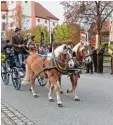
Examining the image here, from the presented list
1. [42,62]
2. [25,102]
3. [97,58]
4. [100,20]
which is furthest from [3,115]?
[100,20]

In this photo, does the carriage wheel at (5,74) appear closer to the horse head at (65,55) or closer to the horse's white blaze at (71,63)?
the horse head at (65,55)

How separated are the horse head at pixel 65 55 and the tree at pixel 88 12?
16.3 meters

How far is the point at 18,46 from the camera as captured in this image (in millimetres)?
12594

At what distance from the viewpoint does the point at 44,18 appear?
340 feet

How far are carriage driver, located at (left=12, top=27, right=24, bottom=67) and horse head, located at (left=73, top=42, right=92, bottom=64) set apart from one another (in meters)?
3.42

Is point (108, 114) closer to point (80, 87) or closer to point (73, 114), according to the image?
point (73, 114)

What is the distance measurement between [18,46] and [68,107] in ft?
14.2

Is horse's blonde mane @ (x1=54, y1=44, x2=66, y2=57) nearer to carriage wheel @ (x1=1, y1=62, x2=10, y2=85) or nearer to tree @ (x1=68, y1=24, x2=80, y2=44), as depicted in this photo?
carriage wheel @ (x1=1, y1=62, x2=10, y2=85)

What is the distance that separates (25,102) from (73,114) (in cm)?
222

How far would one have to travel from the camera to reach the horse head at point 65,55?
921 cm

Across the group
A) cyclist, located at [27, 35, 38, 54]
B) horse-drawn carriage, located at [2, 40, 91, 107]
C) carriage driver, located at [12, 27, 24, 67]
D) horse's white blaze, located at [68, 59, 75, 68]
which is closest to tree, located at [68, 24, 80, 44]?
carriage driver, located at [12, 27, 24, 67]

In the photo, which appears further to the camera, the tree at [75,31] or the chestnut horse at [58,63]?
the tree at [75,31]

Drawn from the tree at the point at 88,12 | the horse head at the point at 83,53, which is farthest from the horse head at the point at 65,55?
the tree at the point at 88,12

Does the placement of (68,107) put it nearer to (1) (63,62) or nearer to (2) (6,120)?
(1) (63,62)
